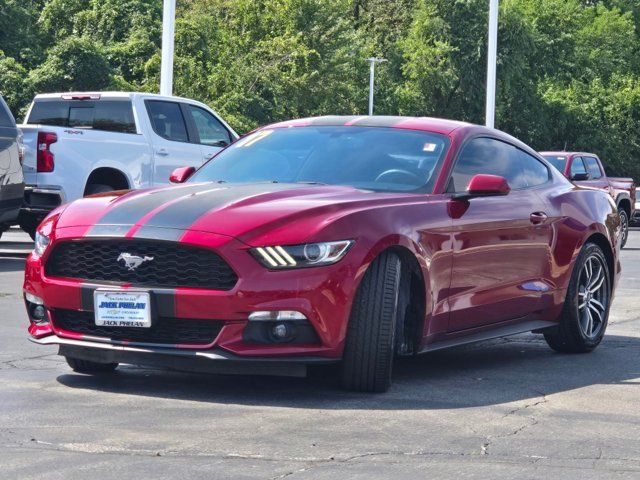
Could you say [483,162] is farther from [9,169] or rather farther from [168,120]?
[168,120]

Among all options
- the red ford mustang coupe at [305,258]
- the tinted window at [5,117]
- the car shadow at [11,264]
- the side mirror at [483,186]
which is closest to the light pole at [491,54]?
the car shadow at [11,264]

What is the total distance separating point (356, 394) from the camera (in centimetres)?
670

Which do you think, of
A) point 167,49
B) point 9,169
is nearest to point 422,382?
point 9,169

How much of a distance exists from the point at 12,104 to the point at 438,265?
39.2 meters

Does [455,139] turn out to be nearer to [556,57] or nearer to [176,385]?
[176,385]

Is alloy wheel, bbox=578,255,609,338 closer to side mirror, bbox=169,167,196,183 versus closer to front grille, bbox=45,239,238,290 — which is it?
side mirror, bbox=169,167,196,183

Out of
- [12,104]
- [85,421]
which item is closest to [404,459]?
[85,421]

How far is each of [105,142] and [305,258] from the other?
10778 mm

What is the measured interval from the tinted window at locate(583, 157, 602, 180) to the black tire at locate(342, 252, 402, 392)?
2134 cm

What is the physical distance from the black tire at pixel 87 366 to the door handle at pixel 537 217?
2606 mm

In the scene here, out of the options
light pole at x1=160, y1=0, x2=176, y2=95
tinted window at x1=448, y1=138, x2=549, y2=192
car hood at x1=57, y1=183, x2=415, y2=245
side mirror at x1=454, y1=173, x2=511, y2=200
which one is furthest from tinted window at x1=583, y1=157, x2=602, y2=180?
car hood at x1=57, y1=183, x2=415, y2=245

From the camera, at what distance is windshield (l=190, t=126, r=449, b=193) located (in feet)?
24.5

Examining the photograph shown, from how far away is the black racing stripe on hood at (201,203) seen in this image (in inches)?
255

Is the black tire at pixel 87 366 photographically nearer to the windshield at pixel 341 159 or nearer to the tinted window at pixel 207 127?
the windshield at pixel 341 159
